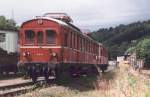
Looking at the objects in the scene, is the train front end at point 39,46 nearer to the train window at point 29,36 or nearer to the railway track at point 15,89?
the train window at point 29,36

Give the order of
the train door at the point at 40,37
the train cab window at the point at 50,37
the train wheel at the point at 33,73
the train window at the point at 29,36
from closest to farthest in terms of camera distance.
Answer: the train cab window at the point at 50,37, the train door at the point at 40,37, the train wheel at the point at 33,73, the train window at the point at 29,36

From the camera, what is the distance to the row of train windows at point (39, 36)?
942 inches

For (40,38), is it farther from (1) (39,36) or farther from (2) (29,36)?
(2) (29,36)

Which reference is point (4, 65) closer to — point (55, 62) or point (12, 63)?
point (12, 63)

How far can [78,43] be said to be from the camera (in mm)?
26875

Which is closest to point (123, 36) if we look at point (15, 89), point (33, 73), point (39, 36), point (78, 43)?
point (78, 43)

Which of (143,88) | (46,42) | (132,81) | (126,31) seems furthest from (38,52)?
(126,31)

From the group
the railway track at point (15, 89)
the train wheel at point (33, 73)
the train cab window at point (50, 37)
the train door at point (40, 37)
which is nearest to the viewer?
the railway track at point (15, 89)

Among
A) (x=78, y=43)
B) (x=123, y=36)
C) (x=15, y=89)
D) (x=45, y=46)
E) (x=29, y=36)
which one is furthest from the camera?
(x=123, y=36)

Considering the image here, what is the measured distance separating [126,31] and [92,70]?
65831 millimetres

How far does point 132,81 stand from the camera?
14.8 meters

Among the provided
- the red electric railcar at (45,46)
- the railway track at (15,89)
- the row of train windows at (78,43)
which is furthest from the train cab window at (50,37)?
the railway track at (15,89)

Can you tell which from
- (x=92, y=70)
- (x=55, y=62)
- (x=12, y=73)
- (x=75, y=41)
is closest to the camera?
(x=55, y=62)

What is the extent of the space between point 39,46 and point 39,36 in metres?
0.48
